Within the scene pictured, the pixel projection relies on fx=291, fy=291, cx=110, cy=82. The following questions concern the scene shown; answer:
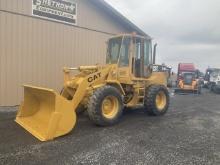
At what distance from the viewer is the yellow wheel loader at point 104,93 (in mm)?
6863

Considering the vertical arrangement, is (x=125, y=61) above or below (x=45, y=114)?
above

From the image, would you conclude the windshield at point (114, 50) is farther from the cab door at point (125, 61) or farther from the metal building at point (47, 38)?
the metal building at point (47, 38)

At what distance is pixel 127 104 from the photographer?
30.7ft

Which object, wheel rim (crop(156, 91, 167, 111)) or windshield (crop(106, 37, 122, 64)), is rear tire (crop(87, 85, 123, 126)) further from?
wheel rim (crop(156, 91, 167, 111))

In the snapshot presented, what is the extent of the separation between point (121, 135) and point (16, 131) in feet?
8.54

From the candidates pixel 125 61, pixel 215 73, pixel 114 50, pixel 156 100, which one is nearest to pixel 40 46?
pixel 114 50

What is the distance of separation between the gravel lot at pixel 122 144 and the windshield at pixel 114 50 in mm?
1960

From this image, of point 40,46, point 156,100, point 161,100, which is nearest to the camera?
point 156,100

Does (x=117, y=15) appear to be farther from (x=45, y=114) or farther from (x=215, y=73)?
(x=215, y=73)

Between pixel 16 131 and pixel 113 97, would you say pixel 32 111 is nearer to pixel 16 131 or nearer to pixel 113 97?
pixel 16 131

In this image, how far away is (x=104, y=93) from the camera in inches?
306

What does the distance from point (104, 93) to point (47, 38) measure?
185 inches

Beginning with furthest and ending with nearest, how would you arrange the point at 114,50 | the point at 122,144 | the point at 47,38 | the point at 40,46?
1. the point at 47,38
2. the point at 40,46
3. the point at 114,50
4. the point at 122,144

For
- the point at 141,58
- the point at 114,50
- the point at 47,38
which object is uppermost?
the point at 47,38
